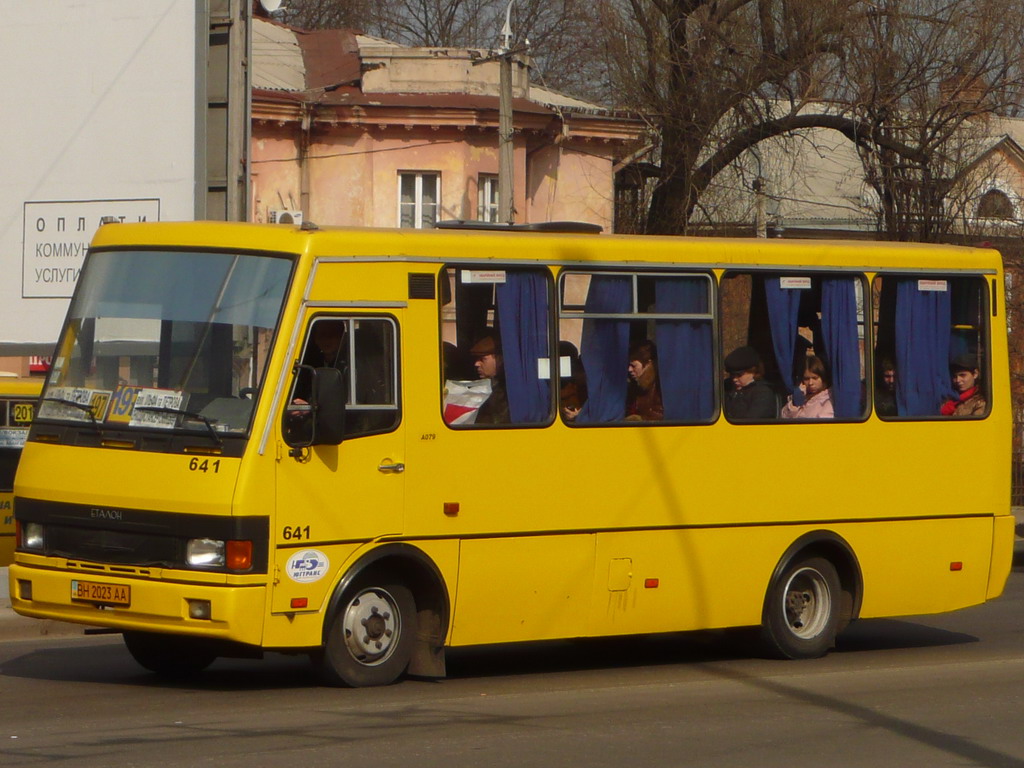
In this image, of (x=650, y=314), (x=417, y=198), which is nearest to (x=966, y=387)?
(x=650, y=314)

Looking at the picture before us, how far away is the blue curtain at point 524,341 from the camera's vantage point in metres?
10.2

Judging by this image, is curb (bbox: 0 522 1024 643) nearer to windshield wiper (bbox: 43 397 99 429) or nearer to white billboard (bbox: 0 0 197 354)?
windshield wiper (bbox: 43 397 99 429)

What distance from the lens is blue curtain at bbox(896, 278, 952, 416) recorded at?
12070mm

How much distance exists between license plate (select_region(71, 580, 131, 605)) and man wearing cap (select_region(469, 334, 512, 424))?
2.25m

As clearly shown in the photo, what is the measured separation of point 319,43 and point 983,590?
32368mm

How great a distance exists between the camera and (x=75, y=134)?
18156 millimetres

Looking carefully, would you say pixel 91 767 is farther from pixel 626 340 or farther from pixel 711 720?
pixel 626 340

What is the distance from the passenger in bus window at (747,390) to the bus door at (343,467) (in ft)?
8.30

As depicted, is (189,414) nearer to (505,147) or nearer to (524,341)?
(524,341)

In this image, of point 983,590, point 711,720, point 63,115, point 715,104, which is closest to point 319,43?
point 715,104

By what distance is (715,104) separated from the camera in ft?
96.1

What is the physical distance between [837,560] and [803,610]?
1.33 feet

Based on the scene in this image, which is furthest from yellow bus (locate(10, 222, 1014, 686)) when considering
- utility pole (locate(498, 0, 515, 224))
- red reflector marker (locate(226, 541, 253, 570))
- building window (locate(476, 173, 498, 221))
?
building window (locate(476, 173, 498, 221))

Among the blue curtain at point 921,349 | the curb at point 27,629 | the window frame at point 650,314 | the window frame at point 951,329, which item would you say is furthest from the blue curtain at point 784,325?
the curb at point 27,629
